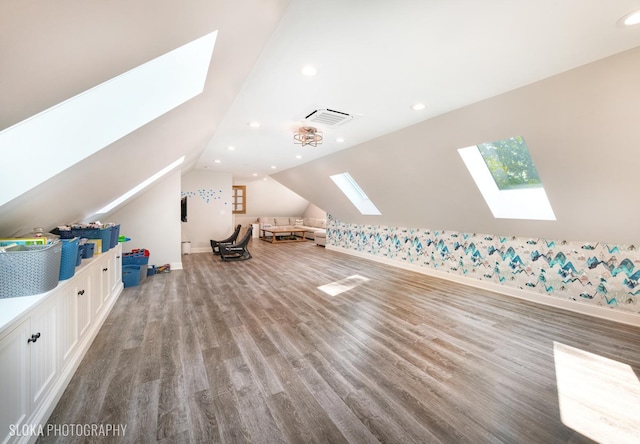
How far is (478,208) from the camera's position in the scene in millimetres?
4062

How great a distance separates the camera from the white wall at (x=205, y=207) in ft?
25.1

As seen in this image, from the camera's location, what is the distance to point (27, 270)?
1.53 meters

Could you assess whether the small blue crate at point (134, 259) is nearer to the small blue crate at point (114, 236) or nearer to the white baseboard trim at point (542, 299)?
the small blue crate at point (114, 236)

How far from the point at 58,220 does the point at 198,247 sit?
5.38 m

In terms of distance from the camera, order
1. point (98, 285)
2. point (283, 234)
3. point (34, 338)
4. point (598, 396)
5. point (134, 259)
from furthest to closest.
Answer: point (283, 234) < point (134, 259) < point (98, 285) < point (598, 396) < point (34, 338)

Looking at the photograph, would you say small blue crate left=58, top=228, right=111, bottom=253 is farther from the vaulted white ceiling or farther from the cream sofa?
the cream sofa

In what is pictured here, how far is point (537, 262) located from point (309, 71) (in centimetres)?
421

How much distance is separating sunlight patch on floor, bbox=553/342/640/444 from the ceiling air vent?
10.7ft

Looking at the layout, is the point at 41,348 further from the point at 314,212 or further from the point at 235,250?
the point at 314,212

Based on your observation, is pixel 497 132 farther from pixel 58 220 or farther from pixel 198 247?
pixel 198 247

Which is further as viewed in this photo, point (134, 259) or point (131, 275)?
point (134, 259)

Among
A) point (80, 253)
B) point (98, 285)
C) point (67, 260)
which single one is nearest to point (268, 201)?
point (98, 285)

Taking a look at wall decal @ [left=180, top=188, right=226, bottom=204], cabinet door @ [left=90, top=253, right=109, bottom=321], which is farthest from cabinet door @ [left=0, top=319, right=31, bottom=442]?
wall decal @ [left=180, top=188, right=226, bottom=204]

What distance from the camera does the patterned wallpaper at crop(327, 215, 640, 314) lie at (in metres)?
3.21
